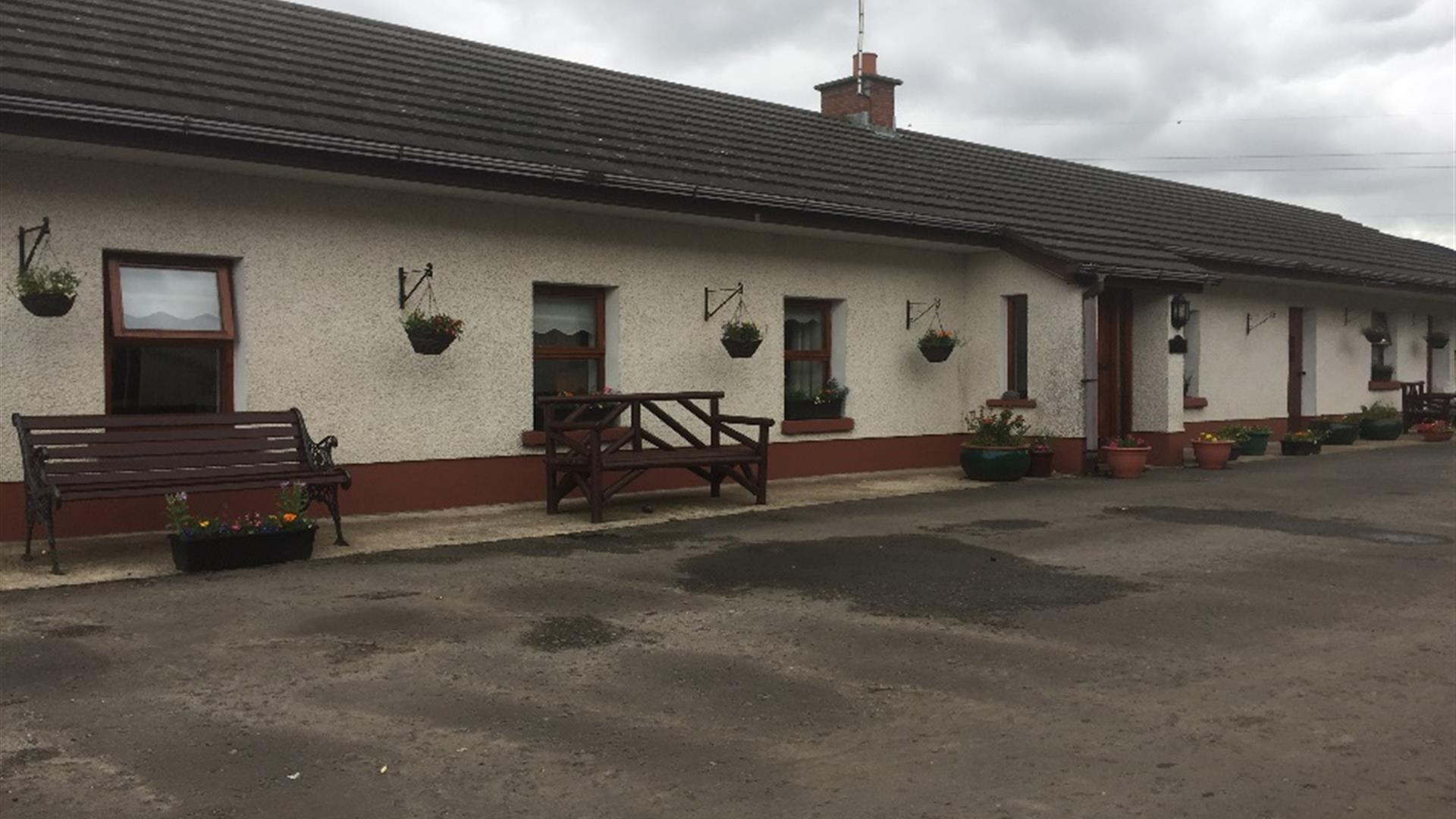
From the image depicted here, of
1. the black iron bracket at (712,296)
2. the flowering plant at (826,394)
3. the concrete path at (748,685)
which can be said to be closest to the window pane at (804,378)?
the flowering plant at (826,394)

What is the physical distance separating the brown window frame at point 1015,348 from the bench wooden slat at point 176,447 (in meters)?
9.18

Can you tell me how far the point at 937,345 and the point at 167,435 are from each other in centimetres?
868

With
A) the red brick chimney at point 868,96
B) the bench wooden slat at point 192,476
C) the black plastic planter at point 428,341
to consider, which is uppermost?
the red brick chimney at point 868,96

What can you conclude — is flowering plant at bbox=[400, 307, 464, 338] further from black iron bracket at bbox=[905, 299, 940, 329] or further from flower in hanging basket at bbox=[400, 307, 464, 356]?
black iron bracket at bbox=[905, 299, 940, 329]

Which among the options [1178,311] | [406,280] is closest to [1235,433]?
[1178,311]

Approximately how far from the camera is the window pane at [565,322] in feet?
35.8

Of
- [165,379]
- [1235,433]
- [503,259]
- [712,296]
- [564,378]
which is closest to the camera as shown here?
[165,379]

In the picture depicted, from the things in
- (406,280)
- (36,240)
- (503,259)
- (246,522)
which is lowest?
(246,522)

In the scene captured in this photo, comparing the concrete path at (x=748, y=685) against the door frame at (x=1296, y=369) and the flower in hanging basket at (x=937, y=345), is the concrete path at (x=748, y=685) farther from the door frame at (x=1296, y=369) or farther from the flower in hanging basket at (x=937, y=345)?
the door frame at (x=1296, y=369)

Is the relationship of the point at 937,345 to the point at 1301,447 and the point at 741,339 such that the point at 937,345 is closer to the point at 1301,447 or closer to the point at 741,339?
the point at 741,339

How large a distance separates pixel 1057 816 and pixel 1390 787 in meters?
1.26

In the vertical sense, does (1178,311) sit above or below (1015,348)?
above

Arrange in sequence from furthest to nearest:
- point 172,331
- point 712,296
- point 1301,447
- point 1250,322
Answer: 1. point 1250,322
2. point 1301,447
3. point 712,296
4. point 172,331

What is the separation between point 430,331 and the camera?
9391 mm
